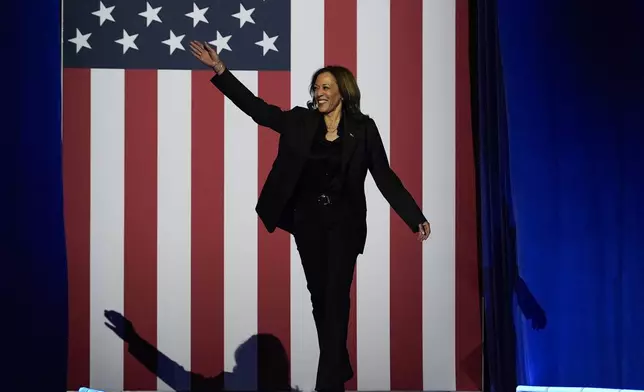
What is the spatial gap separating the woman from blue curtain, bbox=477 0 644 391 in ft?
1.54

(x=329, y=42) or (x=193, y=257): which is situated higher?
(x=329, y=42)

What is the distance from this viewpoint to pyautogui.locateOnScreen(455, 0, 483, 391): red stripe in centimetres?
376

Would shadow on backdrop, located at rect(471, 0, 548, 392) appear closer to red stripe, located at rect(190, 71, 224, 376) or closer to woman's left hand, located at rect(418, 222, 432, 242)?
woman's left hand, located at rect(418, 222, 432, 242)

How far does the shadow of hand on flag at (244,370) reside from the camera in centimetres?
371

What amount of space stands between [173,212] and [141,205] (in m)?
0.15

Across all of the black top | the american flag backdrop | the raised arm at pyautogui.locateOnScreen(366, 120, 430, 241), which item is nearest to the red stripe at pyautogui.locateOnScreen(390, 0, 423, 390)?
the american flag backdrop

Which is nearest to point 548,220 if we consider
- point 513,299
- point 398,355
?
point 513,299

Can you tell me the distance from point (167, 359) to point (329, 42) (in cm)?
162

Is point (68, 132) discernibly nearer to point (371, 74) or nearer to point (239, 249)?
point (239, 249)

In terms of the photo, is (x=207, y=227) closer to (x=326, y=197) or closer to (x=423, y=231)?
(x=326, y=197)

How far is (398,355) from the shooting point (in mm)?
3752

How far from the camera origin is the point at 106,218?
145 inches

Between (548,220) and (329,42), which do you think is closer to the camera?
(548,220)

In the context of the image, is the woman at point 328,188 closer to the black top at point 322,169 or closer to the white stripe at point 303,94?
the black top at point 322,169
